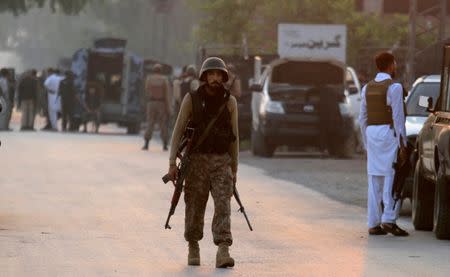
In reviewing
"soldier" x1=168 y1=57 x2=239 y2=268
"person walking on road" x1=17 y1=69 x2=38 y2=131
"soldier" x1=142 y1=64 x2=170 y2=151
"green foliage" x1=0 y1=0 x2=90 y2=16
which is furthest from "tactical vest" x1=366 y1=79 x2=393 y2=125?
"green foliage" x1=0 y1=0 x2=90 y2=16

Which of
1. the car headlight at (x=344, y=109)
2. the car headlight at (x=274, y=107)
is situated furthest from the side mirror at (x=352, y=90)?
the car headlight at (x=274, y=107)

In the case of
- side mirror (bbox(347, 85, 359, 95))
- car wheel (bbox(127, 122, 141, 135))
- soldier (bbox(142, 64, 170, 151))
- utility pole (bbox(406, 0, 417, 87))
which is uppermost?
utility pole (bbox(406, 0, 417, 87))

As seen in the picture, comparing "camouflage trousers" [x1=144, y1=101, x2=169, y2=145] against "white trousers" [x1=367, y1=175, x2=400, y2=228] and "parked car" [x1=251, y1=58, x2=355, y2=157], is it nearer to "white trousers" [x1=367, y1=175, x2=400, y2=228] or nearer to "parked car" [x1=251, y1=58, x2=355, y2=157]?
"parked car" [x1=251, y1=58, x2=355, y2=157]

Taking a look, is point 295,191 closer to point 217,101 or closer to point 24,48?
point 217,101

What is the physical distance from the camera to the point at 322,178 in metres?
26.8

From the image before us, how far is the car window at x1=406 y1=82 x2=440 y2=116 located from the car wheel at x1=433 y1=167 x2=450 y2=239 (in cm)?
566

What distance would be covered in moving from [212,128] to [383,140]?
358 cm

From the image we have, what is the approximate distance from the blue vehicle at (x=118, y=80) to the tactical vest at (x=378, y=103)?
3444 cm

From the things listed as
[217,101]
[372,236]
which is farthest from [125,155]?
[217,101]

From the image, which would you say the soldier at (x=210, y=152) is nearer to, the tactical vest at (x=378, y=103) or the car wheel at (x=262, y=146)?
the tactical vest at (x=378, y=103)

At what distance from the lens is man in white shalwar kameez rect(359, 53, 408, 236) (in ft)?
54.6

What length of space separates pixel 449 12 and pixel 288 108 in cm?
1904

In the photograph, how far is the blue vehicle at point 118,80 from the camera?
51375mm

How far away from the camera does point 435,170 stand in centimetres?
1669
